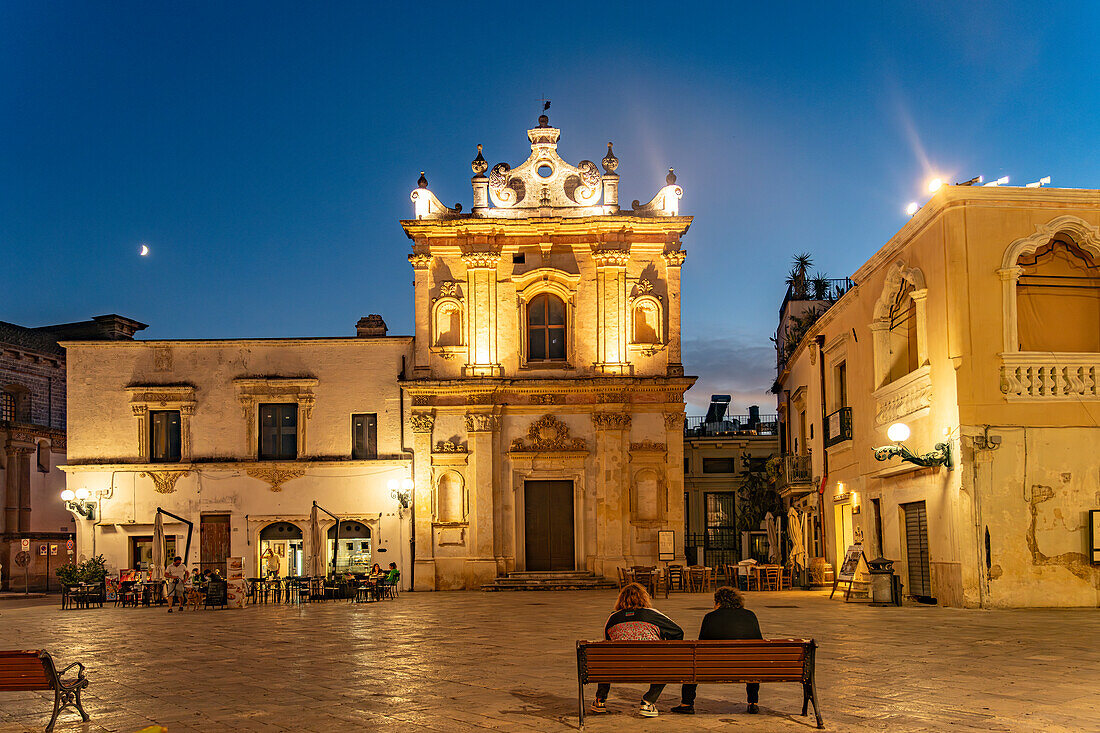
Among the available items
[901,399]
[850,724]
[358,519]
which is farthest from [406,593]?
[850,724]

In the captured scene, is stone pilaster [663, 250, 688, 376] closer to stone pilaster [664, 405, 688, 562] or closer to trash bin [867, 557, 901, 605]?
stone pilaster [664, 405, 688, 562]

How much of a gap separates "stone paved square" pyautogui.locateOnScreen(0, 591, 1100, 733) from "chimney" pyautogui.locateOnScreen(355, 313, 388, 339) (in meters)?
16.2

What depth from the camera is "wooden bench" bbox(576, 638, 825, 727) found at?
865cm

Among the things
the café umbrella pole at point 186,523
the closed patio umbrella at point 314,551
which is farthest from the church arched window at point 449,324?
the café umbrella pole at point 186,523

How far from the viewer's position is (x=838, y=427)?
2792 centimetres

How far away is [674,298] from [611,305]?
207 centimetres

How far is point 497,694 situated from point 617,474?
22874 millimetres

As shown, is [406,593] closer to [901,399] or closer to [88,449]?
[88,449]

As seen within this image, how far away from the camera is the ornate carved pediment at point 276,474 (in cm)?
3425

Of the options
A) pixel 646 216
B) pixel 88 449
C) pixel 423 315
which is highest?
pixel 646 216

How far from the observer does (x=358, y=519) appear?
34.2 metres

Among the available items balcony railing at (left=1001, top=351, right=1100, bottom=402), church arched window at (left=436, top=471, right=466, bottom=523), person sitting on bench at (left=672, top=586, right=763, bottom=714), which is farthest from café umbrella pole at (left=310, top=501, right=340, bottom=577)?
person sitting on bench at (left=672, top=586, right=763, bottom=714)

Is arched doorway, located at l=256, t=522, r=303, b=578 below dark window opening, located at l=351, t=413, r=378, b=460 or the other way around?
below

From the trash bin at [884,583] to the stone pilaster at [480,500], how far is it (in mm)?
13868
